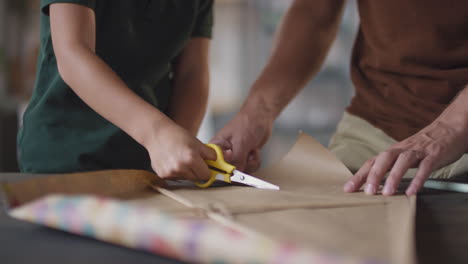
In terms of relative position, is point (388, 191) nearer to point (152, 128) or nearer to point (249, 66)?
point (152, 128)

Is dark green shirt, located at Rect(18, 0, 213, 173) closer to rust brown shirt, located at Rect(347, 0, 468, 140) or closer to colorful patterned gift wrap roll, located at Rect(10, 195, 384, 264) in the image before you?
rust brown shirt, located at Rect(347, 0, 468, 140)

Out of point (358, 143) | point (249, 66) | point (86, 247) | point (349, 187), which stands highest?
point (86, 247)

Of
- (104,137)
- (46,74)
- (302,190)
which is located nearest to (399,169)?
(302,190)

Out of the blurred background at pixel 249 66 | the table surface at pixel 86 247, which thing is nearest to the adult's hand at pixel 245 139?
the table surface at pixel 86 247

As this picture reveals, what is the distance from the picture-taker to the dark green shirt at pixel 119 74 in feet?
2.95

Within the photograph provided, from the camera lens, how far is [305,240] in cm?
38

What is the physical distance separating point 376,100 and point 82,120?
64 cm

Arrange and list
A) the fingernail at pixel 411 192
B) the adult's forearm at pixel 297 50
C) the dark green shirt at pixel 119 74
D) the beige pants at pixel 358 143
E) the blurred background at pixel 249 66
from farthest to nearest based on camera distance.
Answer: the blurred background at pixel 249 66 < the adult's forearm at pixel 297 50 < the beige pants at pixel 358 143 < the dark green shirt at pixel 119 74 < the fingernail at pixel 411 192

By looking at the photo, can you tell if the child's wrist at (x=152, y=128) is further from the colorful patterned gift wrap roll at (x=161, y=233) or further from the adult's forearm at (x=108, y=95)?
the colorful patterned gift wrap roll at (x=161, y=233)

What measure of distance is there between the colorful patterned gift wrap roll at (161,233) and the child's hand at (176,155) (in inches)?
10.7

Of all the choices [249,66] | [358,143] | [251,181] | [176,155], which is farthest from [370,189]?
[249,66]

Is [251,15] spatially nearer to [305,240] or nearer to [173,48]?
[173,48]

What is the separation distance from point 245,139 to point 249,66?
2.48 m

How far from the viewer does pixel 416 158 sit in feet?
2.32
